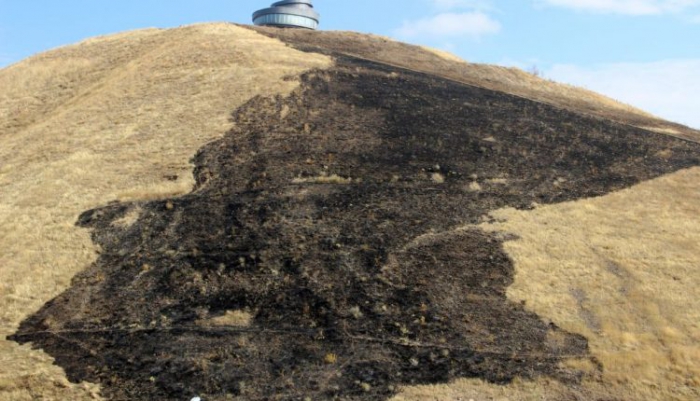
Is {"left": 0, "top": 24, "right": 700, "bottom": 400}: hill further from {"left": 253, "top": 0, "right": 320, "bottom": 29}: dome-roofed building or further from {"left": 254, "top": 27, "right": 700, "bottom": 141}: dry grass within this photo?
{"left": 253, "top": 0, "right": 320, "bottom": 29}: dome-roofed building

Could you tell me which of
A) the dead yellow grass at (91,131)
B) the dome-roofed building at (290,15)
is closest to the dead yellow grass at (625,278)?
the dead yellow grass at (91,131)

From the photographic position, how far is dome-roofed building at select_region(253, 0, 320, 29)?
5759 cm

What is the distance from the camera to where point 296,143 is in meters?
31.2

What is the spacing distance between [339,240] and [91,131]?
756 inches

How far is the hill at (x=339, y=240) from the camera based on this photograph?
17219mm

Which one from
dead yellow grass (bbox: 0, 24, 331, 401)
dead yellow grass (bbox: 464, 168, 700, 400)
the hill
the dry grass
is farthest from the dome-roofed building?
dead yellow grass (bbox: 464, 168, 700, 400)

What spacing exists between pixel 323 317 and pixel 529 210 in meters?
12.4

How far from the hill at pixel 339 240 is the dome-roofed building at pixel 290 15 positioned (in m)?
16.0

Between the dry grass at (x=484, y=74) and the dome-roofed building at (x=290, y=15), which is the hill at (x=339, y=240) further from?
the dome-roofed building at (x=290, y=15)

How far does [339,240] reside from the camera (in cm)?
2353

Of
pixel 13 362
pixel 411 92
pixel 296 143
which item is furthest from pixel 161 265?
pixel 411 92

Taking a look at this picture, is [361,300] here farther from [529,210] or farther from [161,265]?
[529,210]

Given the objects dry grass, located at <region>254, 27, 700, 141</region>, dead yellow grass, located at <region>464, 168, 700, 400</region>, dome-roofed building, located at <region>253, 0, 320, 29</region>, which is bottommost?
dead yellow grass, located at <region>464, 168, 700, 400</region>

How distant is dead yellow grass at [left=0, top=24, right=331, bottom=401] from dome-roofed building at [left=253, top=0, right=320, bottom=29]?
25.1ft
